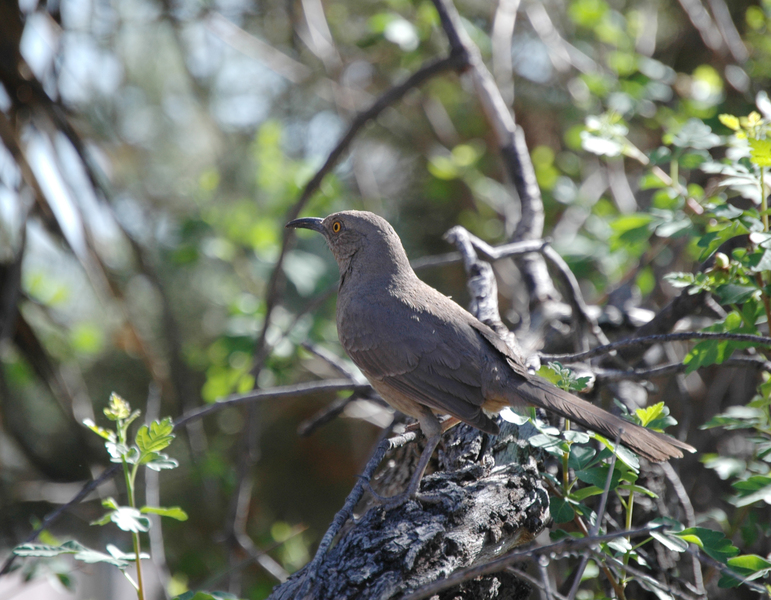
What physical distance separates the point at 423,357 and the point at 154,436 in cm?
116

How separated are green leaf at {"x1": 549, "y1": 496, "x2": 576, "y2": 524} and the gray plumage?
278mm

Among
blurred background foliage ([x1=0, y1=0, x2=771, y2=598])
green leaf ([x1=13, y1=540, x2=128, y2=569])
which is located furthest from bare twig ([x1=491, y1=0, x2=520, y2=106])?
green leaf ([x1=13, y1=540, x2=128, y2=569])

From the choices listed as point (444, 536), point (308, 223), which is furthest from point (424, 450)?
point (308, 223)

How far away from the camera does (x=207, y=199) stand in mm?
5012

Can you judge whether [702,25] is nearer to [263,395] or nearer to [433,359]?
[433,359]

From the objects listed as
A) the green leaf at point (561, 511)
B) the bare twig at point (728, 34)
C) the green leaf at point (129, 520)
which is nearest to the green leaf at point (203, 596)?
the green leaf at point (129, 520)

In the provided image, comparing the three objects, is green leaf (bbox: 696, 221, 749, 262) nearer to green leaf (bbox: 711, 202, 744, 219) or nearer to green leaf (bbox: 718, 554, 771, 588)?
green leaf (bbox: 711, 202, 744, 219)

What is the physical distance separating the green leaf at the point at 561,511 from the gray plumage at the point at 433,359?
278mm

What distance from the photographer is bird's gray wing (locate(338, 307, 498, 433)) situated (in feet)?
8.12

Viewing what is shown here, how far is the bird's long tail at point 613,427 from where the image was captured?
6.67ft

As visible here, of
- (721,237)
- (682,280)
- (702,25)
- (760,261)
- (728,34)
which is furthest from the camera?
(702,25)

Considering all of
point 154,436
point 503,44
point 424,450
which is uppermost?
point 503,44

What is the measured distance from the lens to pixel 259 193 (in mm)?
5582

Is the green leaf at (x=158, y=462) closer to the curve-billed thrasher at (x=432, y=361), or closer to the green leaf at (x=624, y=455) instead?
the curve-billed thrasher at (x=432, y=361)
